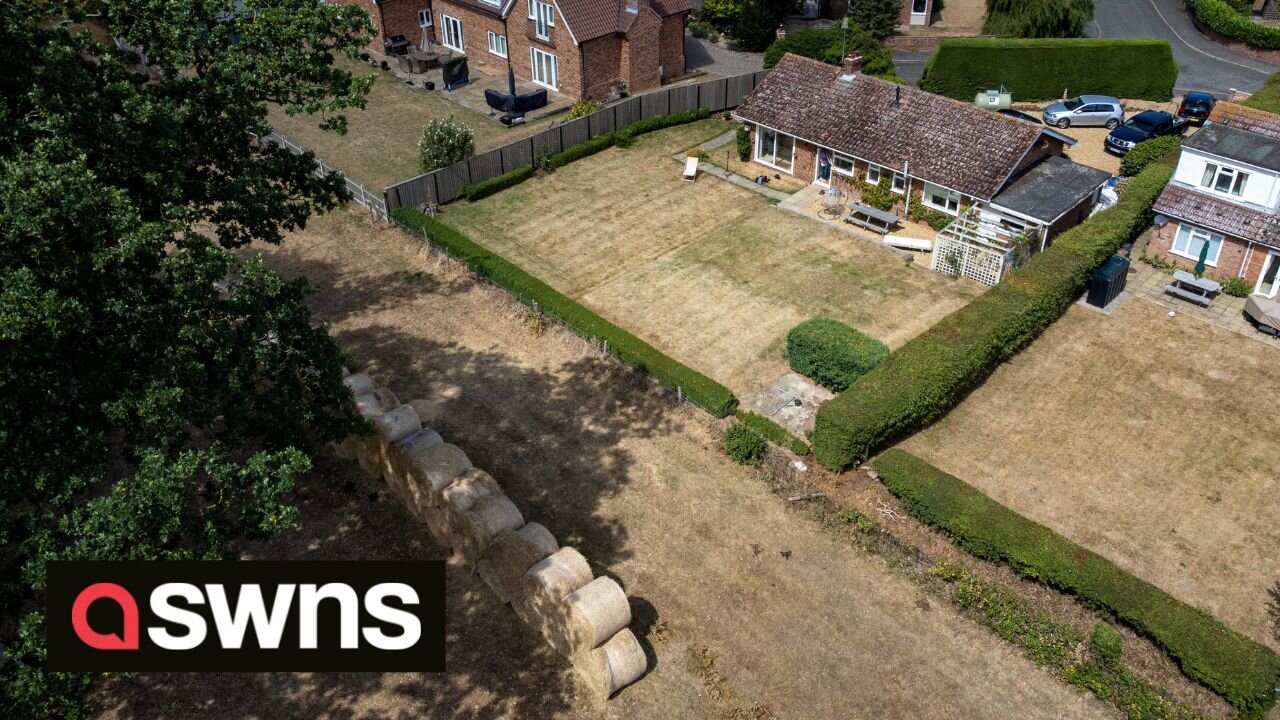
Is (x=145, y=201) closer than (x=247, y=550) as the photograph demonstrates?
Yes

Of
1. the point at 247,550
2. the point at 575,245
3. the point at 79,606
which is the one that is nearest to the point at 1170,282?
the point at 575,245

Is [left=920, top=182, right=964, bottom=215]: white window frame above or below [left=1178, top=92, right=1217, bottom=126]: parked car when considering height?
below

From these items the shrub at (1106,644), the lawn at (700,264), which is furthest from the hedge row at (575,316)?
the shrub at (1106,644)

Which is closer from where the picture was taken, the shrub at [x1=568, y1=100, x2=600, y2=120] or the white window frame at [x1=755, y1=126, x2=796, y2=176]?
the white window frame at [x1=755, y1=126, x2=796, y2=176]

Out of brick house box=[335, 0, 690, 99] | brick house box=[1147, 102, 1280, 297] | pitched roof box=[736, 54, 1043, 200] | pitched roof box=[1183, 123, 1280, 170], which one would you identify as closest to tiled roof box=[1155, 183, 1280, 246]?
brick house box=[1147, 102, 1280, 297]

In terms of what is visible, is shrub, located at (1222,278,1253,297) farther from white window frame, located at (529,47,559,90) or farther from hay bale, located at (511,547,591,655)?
white window frame, located at (529,47,559,90)

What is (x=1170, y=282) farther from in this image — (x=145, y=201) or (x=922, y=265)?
(x=145, y=201)

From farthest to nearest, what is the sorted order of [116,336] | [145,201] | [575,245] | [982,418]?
[575,245] < [982,418] < [145,201] < [116,336]

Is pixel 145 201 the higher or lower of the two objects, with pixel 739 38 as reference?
higher
